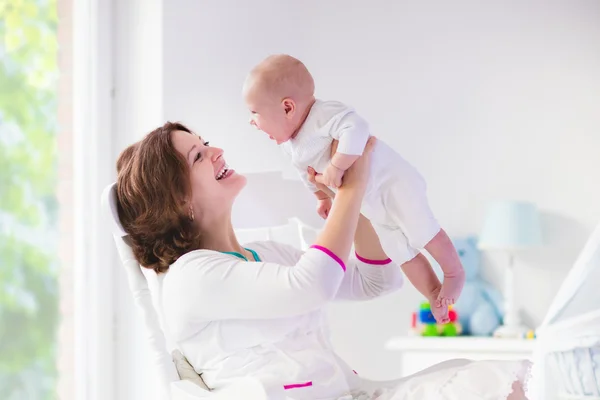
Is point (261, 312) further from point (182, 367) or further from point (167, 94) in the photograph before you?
point (167, 94)

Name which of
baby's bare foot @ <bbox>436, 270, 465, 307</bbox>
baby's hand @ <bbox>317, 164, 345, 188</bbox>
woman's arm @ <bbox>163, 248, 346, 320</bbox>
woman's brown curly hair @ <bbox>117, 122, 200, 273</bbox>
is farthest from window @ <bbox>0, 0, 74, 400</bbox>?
baby's bare foot @ <bbox>436, 270, 465, 307</bbox>

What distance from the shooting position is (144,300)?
1.82 m

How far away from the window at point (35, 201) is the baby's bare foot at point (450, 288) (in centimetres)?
166

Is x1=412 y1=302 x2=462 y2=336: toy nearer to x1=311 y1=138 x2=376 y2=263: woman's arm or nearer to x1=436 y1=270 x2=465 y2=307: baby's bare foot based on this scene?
x1=436 y1=270 x2=465 y2=307: baby's bare foot

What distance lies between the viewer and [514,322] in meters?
3.30

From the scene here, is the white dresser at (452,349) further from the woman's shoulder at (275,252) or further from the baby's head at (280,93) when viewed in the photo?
the baby's head at (280,93)

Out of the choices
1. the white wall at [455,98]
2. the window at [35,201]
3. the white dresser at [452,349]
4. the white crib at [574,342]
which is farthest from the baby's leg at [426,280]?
the white wall at [455,98]

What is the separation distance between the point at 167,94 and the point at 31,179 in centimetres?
65

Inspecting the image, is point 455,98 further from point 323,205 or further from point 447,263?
point 447,263

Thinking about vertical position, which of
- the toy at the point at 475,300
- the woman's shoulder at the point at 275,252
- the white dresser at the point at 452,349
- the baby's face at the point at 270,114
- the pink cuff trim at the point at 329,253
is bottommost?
the white dresser at the point at 452,349

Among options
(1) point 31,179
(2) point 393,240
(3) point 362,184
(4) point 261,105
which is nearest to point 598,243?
(2) point 393,240

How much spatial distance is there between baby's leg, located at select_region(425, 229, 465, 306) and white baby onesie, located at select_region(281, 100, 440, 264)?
0.03m

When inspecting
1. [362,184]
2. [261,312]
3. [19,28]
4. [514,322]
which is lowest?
[514,322]

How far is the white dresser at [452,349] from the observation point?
3.09 meters
